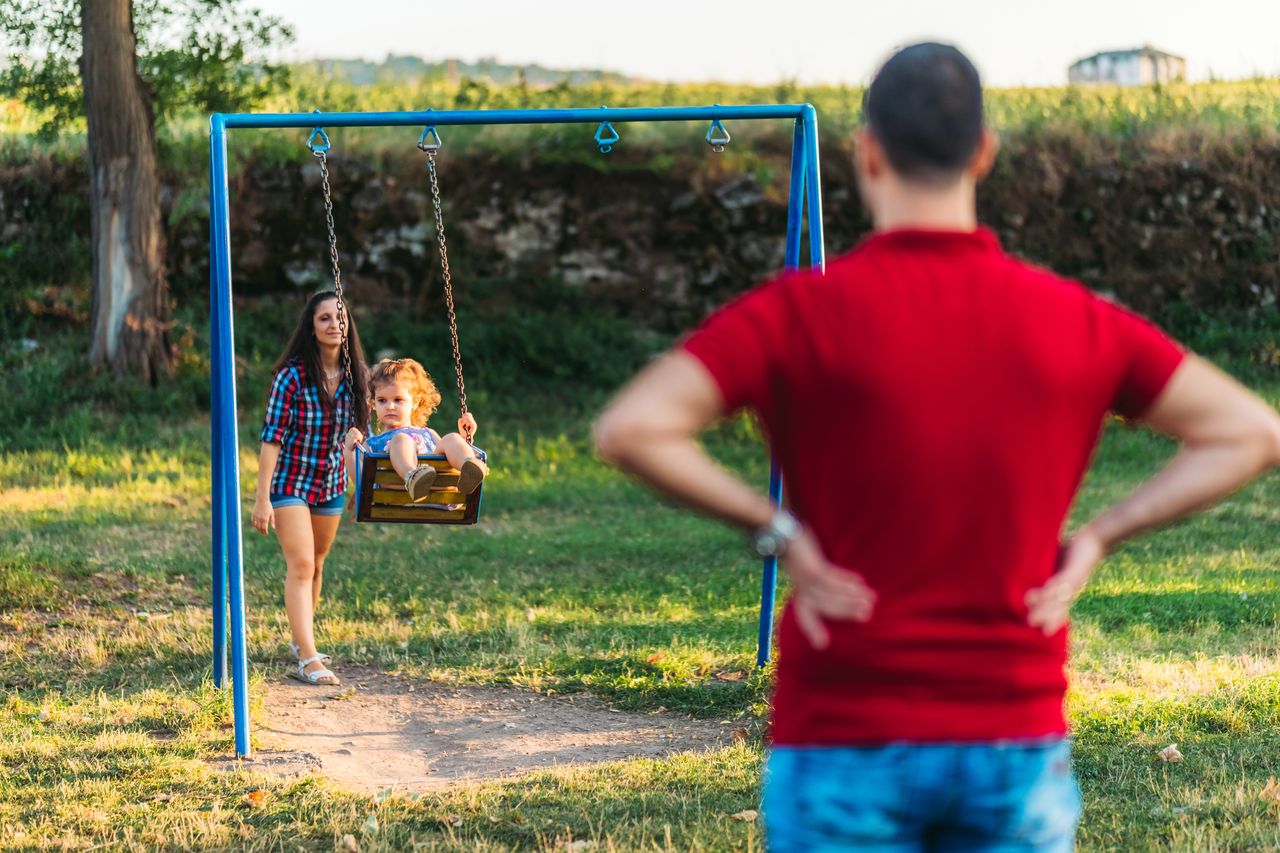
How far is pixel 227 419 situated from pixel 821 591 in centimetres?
429

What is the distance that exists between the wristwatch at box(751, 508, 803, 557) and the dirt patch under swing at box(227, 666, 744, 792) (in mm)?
3705

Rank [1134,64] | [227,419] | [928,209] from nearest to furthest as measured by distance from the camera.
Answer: [928,209], [227,419], [1134,64]

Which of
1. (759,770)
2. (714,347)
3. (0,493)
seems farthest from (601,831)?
(0,493)

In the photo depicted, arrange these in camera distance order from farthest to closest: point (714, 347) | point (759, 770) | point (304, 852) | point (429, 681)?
1. point (429, 681)
2. point (759, 770)
3. point (304, 852)
4. point (714, 347)

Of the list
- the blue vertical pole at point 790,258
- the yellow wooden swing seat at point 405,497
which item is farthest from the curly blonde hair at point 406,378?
the blue vertical pole at point 790,258

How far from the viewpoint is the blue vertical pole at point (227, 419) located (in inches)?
221

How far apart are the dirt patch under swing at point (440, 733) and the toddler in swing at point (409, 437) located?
1.03 metres

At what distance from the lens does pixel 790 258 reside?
6512 mm

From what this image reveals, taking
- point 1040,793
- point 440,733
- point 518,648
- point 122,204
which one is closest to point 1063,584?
point 1040,793

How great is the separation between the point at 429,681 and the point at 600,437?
540 centimetres

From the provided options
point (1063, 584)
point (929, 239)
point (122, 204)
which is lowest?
point (1063, 584)

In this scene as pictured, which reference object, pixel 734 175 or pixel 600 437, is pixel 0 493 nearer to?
pixel 734 175

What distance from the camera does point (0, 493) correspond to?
11.9 metres

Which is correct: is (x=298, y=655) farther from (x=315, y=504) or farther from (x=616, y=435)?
(x=616, y=435)
